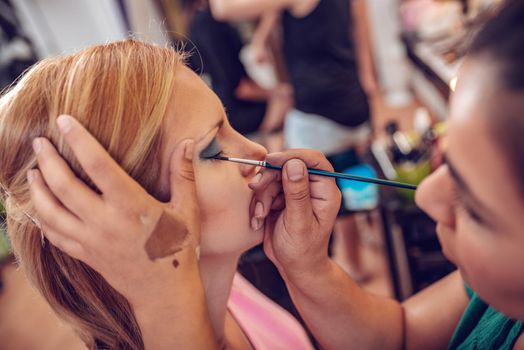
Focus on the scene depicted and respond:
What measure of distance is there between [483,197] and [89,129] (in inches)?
18.8

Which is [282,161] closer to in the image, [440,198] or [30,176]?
[440,198]

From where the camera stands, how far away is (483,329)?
2.16ft

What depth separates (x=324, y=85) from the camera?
161 cm

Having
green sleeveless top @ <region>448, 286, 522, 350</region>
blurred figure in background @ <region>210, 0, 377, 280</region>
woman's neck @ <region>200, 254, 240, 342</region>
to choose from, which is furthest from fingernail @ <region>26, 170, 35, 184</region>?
blurred figure in background @ <region>210, 0, 377, 280</region>

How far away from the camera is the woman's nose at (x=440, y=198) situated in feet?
1.79

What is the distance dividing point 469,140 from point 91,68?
0.48 m

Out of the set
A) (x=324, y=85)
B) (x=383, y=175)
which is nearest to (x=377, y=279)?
(x=383, y=175)

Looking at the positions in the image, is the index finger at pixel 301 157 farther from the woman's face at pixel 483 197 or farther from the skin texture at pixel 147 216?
the woman's face at pixel 483 197

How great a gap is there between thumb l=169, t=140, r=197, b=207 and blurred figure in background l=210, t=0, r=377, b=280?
0.90 meters

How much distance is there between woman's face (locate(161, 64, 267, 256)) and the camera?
68 centimetres

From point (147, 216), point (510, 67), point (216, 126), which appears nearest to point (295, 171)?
point (216, 126)

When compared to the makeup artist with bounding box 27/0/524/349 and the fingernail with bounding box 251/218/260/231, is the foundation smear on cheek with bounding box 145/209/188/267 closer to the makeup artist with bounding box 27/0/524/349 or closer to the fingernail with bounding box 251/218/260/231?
the makeup artist with bounding box 27/0/524/349

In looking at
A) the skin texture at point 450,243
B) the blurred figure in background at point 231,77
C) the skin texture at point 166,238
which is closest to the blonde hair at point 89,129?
the skin texture at point 166,238

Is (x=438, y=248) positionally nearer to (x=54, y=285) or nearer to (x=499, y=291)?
(x=499, y=291)
